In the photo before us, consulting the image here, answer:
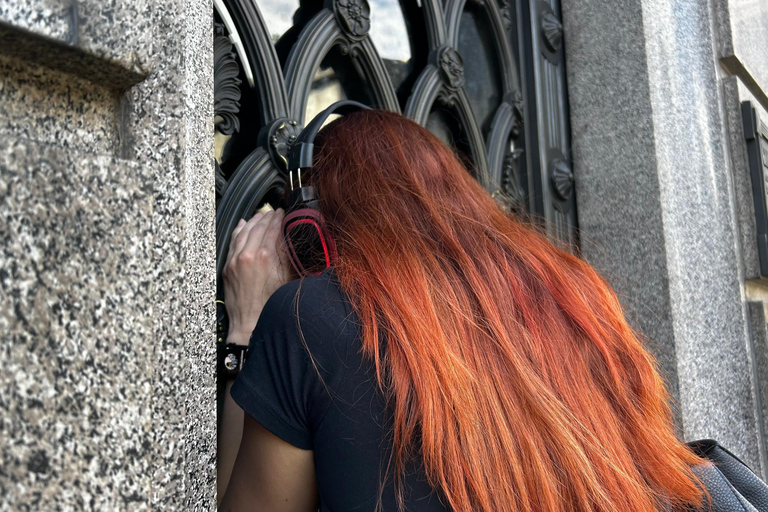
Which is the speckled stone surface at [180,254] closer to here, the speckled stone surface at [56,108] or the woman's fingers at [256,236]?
the speckled stone surface at [56,108]

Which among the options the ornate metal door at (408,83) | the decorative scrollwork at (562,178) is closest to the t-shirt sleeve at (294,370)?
the ornate metal door at (408,83)

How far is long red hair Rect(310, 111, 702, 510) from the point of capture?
1029mm

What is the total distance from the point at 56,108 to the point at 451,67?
1.75 meters

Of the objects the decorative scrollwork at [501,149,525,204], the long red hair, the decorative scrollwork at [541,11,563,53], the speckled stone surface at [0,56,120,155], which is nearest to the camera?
the speckled stone surface at [0,56,120,155]

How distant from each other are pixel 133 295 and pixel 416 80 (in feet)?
5.48

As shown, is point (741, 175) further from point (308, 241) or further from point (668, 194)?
point (308, 241)

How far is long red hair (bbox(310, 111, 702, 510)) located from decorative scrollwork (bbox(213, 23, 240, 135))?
0.44 metres

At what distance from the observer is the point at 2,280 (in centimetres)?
74

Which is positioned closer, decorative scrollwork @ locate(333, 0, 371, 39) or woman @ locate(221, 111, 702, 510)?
woman @ locate(221, 111, 702, 510)

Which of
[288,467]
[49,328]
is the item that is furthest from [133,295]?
[288,467]

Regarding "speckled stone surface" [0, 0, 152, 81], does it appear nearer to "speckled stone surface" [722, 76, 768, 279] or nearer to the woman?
the woman

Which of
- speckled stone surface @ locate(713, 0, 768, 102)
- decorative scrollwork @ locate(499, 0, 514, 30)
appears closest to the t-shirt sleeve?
decorative scrollwork @ locate(499, 0, 514, 30)

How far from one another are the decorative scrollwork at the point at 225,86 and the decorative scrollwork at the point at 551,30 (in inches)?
60.3

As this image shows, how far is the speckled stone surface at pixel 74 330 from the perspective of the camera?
749 mm
